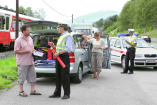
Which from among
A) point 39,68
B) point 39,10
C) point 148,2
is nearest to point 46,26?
point 39,68

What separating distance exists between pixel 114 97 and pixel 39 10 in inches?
2985

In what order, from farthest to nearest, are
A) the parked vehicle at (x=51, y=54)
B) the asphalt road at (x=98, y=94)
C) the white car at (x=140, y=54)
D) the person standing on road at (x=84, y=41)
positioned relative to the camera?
1. the white car at (x=140, y=54)
2. the person standing on road at (x=84, y=41)
3. the parked vehicle at (x=51, y=54)
4. the asphalt road at (x=98, y=94)

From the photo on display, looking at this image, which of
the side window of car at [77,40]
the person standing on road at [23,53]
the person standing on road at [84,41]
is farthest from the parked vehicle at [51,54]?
the person standing on road at [23,53]

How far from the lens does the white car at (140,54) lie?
11.9m

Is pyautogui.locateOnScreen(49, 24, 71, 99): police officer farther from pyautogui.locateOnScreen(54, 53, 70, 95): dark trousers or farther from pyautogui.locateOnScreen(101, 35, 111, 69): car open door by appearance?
pyautogui.locateOnScreen(101, 35, 111, 69): car open door

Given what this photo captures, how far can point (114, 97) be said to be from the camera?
6398 millimetres

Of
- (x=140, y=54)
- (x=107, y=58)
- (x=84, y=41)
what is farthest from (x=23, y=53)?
(x=140, y=54)

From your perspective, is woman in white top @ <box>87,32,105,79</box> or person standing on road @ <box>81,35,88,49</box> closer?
person standing on road @ <box>81,35,88,49</box>

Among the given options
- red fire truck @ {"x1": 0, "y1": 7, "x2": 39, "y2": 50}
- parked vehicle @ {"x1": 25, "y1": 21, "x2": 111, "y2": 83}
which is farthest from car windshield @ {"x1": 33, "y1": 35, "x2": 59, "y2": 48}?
red fire truck @ {"x1": 0, "y1": 7, "x2": 39, "y2": 50}

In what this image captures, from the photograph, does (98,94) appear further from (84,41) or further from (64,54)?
(84,41)

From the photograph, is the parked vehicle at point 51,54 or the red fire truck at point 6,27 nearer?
the parked vehicle at point 51,54

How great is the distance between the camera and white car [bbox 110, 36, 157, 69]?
11.9 metres

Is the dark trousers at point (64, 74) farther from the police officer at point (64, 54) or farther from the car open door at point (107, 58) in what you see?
the car open door at point (107, 58)

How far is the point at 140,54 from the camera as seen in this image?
39.4 feet
